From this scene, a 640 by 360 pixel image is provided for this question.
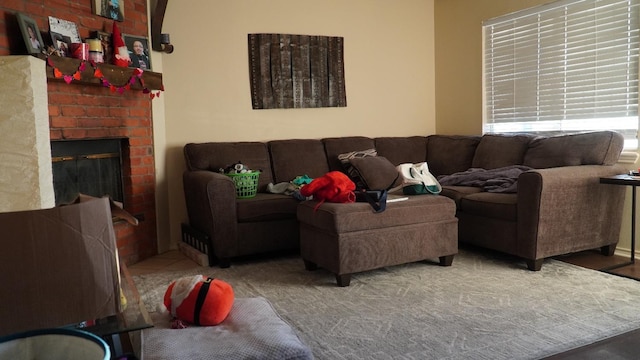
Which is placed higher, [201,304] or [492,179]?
[492,179]

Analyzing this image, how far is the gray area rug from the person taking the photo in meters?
2.18

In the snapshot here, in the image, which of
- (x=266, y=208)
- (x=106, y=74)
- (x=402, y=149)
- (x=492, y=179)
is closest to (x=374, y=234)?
(x=266, y=208)

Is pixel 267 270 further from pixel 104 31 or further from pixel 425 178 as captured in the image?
pixel 104 31

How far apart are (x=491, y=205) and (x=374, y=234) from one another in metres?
0.91

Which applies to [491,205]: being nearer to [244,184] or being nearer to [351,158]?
[351,158]

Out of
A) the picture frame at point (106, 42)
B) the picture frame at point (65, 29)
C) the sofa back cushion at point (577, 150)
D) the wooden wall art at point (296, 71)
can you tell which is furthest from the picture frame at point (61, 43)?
the sofa back cushion at point (577, 150)

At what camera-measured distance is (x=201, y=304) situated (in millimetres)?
1665

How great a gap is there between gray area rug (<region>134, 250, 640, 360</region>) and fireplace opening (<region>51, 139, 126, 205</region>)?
0.75 metres

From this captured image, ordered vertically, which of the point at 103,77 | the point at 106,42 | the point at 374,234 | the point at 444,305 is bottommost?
the point at 444,305

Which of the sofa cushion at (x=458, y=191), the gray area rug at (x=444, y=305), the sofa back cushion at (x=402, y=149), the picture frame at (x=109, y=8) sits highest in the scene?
the picture frame at (x=109, y=8)

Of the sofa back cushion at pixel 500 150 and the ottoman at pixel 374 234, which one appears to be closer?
the ottoman at pixel 374 234

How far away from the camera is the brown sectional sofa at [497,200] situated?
3.21m

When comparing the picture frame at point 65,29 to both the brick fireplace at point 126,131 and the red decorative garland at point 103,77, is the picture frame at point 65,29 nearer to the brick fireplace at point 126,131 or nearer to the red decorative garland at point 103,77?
the red decorative garland at point 103,77

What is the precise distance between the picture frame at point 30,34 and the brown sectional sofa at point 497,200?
4.06 ft
